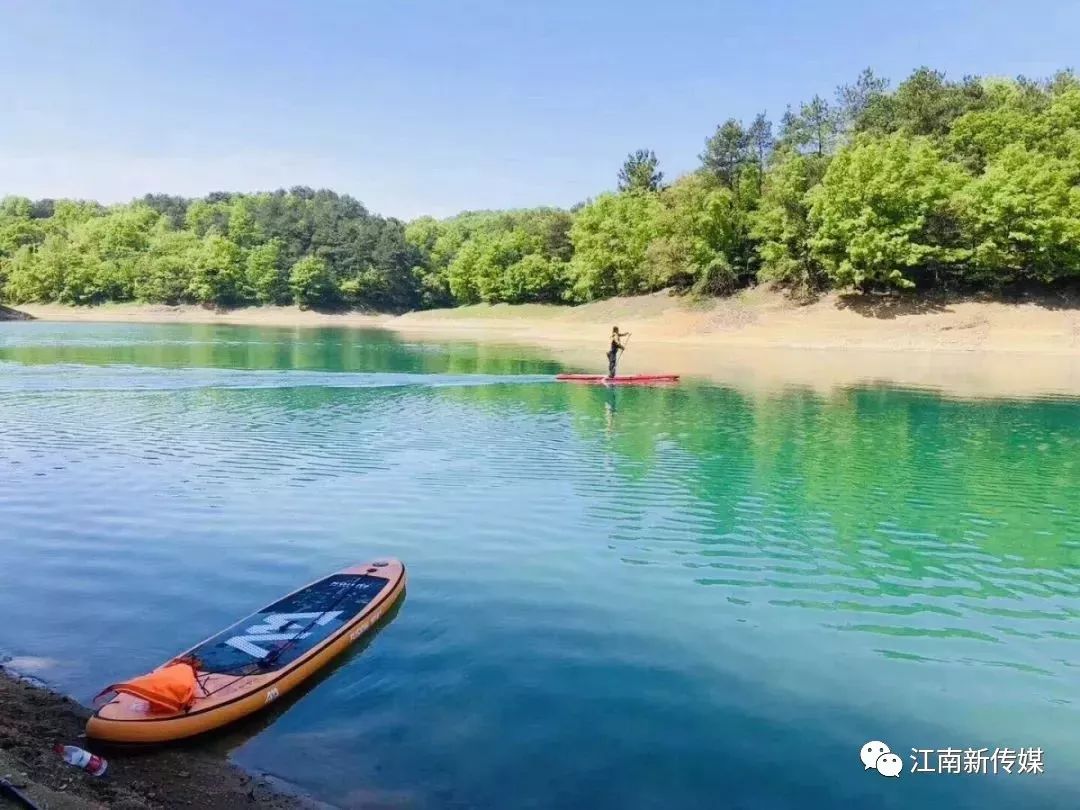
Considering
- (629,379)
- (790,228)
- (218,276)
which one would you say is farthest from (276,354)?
(218,276)

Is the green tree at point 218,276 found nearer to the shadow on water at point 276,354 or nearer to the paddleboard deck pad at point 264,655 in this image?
the shadow on water at point 276,354

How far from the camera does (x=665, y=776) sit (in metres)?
6.87

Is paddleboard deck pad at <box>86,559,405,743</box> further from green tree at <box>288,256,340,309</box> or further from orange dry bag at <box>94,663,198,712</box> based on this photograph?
green tree at <box>288,256,340,309</box>

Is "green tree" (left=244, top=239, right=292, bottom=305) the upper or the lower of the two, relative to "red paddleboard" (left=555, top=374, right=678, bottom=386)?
upper

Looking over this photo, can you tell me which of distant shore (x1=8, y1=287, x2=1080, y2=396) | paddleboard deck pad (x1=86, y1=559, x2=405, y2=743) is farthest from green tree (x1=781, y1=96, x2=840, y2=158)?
paddleboard deck pad (x1=86, y1=559, x2=405, y2=743)

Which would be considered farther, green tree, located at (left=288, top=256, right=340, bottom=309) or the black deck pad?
green tree, located at (left=288, top=256, right=340, bottom=309)

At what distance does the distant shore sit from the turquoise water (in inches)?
634

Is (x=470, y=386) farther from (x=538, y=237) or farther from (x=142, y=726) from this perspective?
(x=538, y=237)

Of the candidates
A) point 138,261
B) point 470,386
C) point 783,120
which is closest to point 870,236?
point 783,120

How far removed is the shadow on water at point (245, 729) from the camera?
273 inches

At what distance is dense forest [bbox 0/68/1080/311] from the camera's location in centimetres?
6169

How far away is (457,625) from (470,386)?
25492 mm

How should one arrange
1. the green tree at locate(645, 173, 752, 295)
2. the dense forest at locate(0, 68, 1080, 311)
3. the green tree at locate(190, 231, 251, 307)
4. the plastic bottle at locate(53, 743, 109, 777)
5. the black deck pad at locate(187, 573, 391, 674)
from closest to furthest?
1. the plastic bottle at locate(53, 743, 109, 777)
2. the black deck pad at locate(187, 573, 391, 674)
3. the dense forest at locate(0, 68, 1080, 311)
4. the green tree at locate(645, 173, 752, 295)
5. the green tree at locate(190, 231, 251, 307)

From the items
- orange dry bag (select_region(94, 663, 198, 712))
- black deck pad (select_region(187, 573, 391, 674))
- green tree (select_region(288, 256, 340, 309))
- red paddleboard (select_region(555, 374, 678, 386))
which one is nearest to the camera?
orange dry bag (select_region(94, 663, 198, 712))
